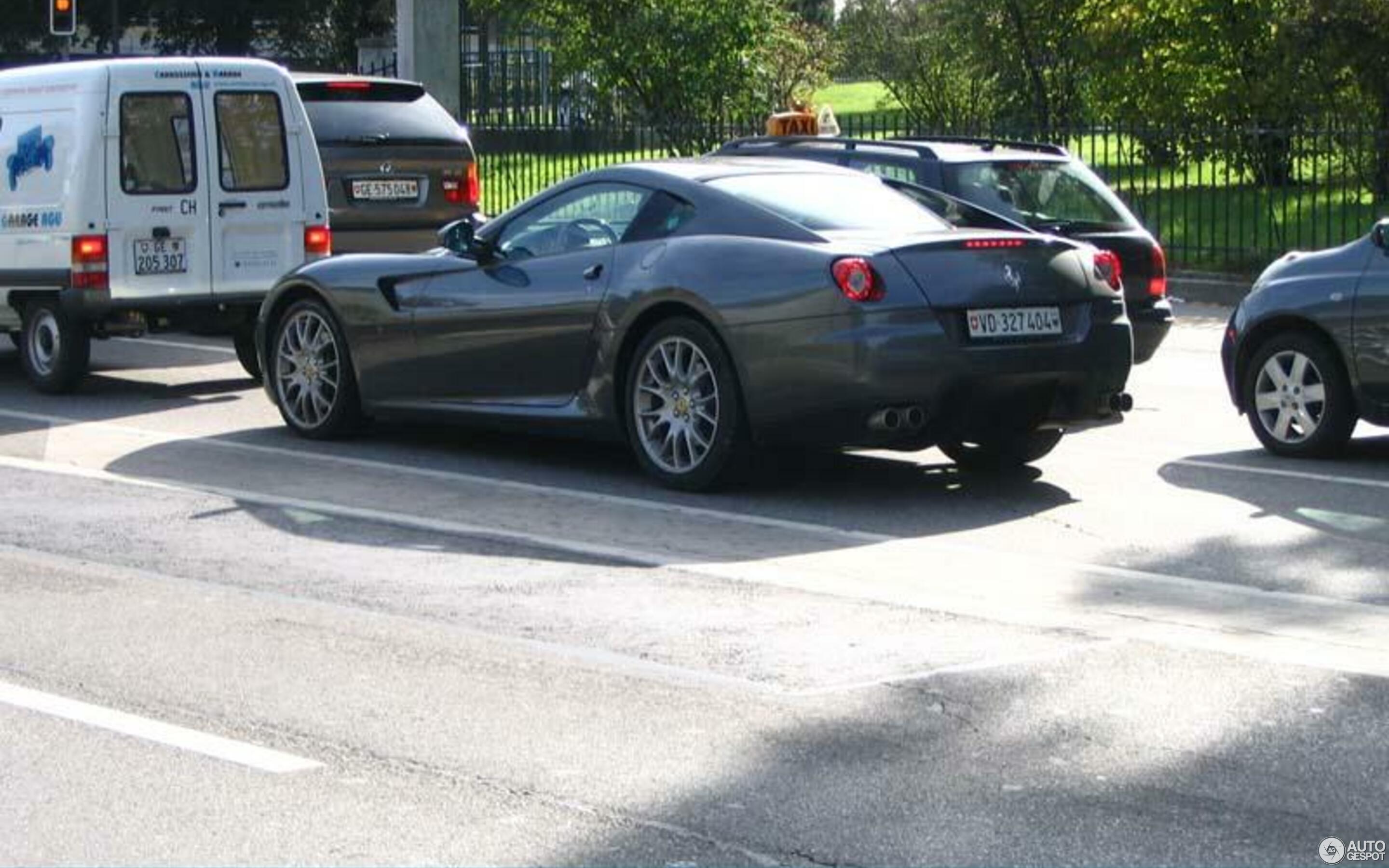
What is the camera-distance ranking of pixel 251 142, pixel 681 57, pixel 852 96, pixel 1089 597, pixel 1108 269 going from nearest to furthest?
pixel 1089 597 < pixel 1108 269 < pixel 251 142 < pixel 681 57 < pixel 852 96

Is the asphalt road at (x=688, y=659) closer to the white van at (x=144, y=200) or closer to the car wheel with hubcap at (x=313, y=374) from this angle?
the car wheel with hubcap at (x=313, y=374)

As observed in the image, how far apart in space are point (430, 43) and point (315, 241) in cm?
1396

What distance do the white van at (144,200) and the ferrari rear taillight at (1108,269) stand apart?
6.16 metres

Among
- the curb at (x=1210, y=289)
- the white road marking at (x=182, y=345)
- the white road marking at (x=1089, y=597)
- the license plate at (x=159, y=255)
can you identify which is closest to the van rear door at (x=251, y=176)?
the license plate at (x=159, y=255)

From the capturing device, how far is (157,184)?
14.9 meters

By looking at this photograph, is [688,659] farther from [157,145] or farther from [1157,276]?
[157,145]

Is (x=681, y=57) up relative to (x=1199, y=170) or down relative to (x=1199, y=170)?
up

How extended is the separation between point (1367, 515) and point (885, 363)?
2.08 meters

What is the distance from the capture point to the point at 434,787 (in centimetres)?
607

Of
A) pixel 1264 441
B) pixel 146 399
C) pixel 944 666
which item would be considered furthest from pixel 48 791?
pixel 146 399

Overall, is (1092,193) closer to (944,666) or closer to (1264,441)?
(1264,441)

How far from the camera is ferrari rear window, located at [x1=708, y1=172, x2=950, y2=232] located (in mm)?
10805

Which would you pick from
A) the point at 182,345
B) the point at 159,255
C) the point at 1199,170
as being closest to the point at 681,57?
the point at 1199,170

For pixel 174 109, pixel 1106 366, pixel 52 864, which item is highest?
pixel 174 109
